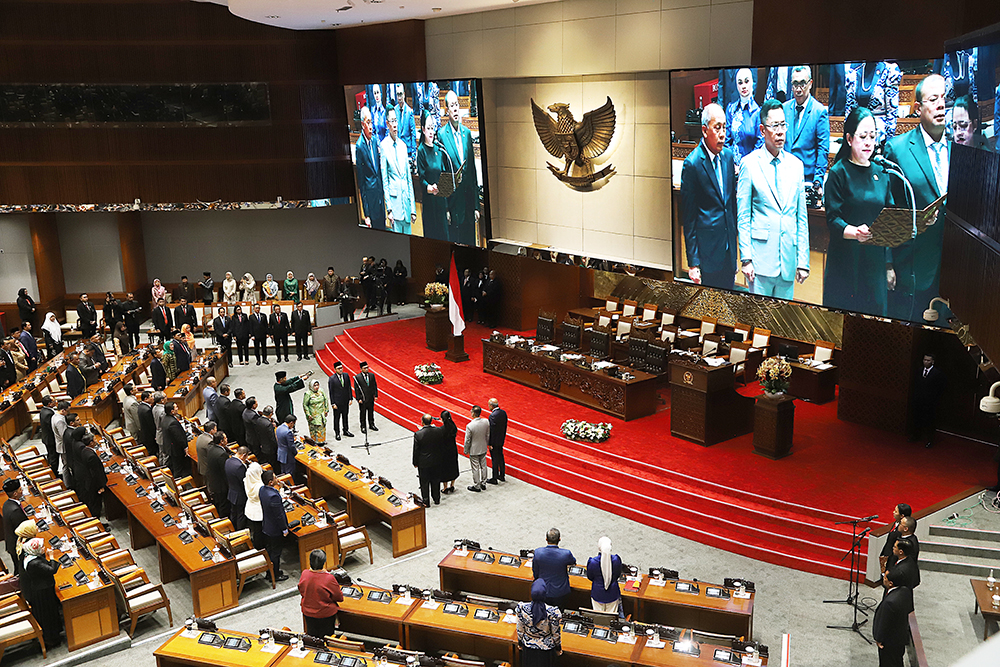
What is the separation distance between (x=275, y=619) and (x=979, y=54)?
8.27m

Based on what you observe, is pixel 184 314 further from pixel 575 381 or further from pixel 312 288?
pixel 575 381

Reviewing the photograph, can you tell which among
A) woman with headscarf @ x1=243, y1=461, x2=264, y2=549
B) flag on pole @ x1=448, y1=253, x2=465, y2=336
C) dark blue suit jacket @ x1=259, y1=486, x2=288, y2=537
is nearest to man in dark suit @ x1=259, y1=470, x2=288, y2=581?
dark blue suit jacket @ x1=259, y1=486, x2=288, y2=537

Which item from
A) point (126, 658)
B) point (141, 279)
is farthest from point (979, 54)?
point (141, 279)

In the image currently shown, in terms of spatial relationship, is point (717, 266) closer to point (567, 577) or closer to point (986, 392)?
point (986, 392)

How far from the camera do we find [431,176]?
18391mm

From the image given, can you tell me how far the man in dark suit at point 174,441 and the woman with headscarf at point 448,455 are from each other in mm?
3852

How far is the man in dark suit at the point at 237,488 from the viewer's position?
33.7ft

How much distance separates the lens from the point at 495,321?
799 inches

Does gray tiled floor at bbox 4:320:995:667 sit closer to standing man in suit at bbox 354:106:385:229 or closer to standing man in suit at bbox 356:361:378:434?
standing man in suit at bbox 356:361:378:434

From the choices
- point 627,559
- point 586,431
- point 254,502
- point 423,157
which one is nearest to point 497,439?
point 586,431

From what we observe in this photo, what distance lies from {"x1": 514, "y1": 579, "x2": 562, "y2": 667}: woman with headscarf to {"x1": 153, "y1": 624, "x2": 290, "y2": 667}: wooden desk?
2.10 metres

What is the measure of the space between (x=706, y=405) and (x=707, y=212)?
2.85 meters

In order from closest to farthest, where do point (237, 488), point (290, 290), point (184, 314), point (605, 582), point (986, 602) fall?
point (986, 602), point (605, 582), point (237, 488), point (184, 314), point (290, 290)

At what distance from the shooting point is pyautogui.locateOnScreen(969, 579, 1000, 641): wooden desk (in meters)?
7.78
